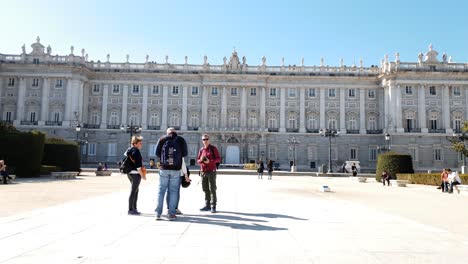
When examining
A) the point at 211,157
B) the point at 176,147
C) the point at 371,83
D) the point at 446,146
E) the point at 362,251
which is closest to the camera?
the point at 362,251

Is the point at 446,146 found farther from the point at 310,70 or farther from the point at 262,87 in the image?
the point at 262,87

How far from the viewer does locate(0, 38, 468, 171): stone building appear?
5206 cm

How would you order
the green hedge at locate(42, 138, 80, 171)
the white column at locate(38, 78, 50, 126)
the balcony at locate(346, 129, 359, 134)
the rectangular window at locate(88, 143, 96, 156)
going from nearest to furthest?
the green hedge at locate(42, 138, 80, 171), the white column at locate(38, 78, 50, 126), the rectangular window at locate(88, 143, 96, 156), the balcony at locate(346, 129, 359, 134)

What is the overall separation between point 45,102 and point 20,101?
3326mm

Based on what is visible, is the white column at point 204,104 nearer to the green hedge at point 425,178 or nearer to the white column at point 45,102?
the white column at point 45,102

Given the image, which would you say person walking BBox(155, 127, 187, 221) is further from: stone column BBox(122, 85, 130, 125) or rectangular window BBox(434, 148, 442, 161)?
rectangular window BBox(434, 148, 442, 161)

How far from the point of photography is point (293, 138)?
174 feet

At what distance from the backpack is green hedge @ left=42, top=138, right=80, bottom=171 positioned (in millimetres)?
22910

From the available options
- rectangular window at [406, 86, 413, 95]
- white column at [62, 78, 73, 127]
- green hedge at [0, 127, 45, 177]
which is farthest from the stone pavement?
rectangular window at [406, 86, 413, 95]

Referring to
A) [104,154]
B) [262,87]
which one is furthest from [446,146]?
[104,154]

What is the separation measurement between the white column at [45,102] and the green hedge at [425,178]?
4434cm

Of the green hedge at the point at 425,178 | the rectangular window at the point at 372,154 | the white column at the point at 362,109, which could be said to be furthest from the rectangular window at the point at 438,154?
the green hedge at the point at 425,178

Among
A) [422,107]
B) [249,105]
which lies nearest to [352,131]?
[422,107]

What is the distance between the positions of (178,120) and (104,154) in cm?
1094
